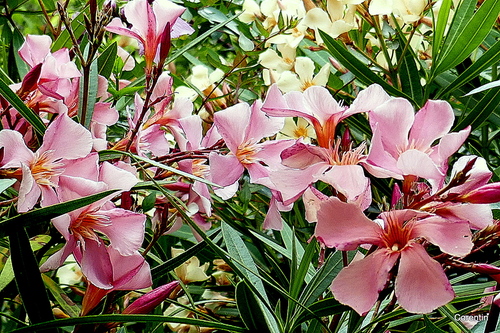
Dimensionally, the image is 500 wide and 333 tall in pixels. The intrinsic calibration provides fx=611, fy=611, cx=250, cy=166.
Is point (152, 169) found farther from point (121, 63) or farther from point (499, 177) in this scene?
point (499, 177)

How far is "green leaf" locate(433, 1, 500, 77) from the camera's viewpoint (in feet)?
2.42

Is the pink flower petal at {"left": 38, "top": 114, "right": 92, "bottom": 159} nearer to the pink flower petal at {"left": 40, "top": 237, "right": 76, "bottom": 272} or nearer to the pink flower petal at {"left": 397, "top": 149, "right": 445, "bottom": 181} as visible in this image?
the pink flower petal at {"left": 40, "top": 237, "right": 76, "bottom": 272}

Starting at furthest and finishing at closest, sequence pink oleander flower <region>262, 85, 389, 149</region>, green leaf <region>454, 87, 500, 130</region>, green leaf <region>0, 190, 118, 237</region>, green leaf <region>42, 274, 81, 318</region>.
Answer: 1. green leaf <region>454, 87, 500, 130</region>
2. green leaf <region>42, 274, 81, 318</region>
3. pink oleander flower <region>262, 85, 389, 149</region>
4. green leaf <region>0, 190, 118, 237</region>

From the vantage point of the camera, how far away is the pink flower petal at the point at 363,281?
46cm

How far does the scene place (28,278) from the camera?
50 centimetres

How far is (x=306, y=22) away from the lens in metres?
0.89

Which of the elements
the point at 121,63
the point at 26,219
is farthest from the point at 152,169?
the point at 26,219

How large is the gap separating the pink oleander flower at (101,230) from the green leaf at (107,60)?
25cm

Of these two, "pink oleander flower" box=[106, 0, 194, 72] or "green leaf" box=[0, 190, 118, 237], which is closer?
"green leaf" box=[0, 190, 118, 237]

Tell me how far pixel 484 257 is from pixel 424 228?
0.40m

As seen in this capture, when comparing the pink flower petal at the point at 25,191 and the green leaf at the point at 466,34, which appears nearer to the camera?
the pink flower petal at the point at 25,191

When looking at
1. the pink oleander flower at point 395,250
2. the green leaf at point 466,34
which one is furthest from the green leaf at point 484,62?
the pink oleander flower at point 395,250

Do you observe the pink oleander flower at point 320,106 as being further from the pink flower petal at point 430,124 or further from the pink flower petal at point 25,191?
the pink flower petal at point 25,191

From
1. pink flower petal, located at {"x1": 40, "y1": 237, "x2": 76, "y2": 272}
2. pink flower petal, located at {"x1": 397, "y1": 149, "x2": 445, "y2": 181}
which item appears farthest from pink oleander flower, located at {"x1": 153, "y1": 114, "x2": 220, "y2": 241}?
pink flower petal, located at {"x1": 397, "y1": 149, "x2": 445, "y2": 181}
